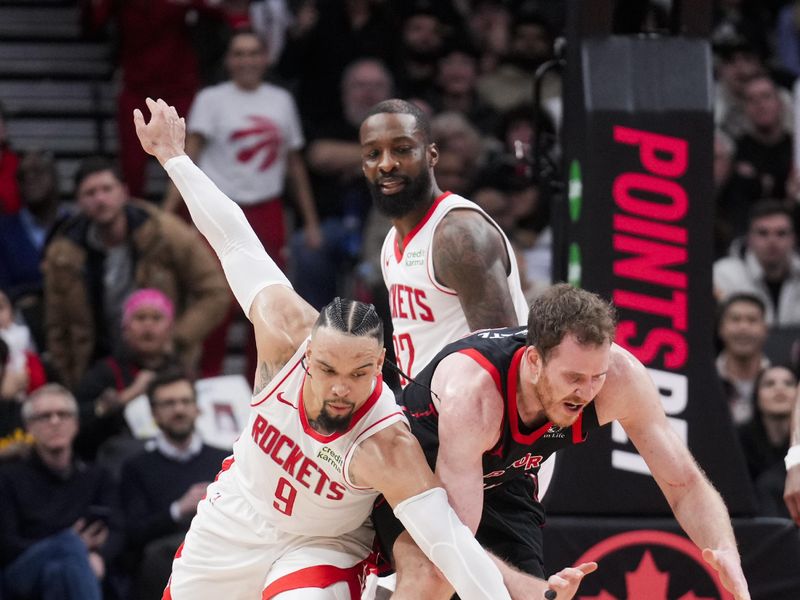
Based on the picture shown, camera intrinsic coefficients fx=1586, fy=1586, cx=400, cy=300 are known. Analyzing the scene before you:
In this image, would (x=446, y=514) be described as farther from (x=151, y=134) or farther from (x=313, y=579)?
(x=151, y=134)

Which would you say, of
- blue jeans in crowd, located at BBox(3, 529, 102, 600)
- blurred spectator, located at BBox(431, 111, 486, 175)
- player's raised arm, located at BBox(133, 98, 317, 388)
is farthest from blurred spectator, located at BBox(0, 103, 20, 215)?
player's raised arm, located at BBox(133, 98, 317, 388)

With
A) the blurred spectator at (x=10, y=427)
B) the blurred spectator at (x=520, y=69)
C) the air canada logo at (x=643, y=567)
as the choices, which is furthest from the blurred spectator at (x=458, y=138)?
the air canada logo at (x=643, y=567)

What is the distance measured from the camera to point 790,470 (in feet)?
17.7

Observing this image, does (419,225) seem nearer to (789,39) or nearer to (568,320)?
(568,320)

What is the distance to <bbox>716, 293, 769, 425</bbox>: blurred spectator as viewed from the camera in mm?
8266

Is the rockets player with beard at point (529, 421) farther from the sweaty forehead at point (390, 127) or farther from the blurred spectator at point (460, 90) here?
the blurred spectator at point (460, 90)

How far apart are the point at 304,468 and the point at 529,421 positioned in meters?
0.67

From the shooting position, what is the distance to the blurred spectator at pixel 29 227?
351 inches

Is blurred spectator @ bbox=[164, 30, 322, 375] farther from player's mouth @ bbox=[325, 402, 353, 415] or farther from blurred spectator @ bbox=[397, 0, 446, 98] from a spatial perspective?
player's mouth @ bbox=[325, 402, 353, 415]

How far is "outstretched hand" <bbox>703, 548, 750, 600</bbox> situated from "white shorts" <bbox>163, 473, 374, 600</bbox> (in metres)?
1.05

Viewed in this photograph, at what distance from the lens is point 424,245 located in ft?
17.9

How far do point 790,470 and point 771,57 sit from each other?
6.79 meters

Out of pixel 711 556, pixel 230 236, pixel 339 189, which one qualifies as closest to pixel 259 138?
pixel 339 189

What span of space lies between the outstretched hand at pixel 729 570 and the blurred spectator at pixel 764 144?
5.66 metres
